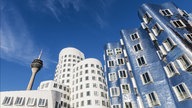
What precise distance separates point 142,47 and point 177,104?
14.0 m

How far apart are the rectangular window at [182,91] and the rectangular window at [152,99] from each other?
10.3 ft

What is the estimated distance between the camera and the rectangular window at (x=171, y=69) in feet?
72.3

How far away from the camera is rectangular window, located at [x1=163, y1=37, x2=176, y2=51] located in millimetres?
23870

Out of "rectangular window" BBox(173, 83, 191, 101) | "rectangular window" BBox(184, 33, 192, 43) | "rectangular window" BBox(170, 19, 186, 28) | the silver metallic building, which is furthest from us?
"rectangular window" BBox(170, 19, 186, 28)

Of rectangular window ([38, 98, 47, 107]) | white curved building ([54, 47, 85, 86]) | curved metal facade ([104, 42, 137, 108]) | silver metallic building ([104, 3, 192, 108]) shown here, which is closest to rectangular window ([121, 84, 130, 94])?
silver metallic building ([104, 3, 192, 108])

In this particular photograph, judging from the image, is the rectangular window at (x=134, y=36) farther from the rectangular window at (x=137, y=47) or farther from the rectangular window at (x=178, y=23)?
the rectangular window at (x=178, y=23)

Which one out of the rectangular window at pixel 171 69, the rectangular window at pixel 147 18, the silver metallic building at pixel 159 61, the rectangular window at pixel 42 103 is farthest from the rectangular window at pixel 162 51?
the rectangular window at pixel 42 103

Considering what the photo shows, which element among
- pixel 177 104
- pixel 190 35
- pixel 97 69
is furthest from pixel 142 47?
pixel 97 69

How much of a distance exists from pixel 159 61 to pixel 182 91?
759 cm

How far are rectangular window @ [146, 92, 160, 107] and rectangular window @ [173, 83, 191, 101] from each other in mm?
3141

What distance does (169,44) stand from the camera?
25.0 meters

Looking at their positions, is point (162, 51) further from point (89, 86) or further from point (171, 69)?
point (89, 86)

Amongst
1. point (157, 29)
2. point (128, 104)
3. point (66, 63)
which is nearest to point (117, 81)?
point (128, 104)

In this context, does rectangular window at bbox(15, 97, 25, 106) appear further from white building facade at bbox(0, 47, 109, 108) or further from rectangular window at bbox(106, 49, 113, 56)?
rectangular window at bbox(106, 49, 113, 56)
